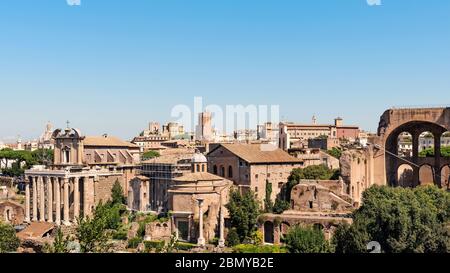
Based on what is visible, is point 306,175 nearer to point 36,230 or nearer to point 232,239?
point 232,239

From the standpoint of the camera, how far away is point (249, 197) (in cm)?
3041

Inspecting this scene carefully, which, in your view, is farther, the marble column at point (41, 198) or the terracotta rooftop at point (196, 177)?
the marble column at point (41, 198)

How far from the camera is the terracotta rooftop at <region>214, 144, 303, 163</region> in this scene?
35.9m

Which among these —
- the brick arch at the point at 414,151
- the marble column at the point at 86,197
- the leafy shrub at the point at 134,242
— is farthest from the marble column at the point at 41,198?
the brick arch at the point at 414,151

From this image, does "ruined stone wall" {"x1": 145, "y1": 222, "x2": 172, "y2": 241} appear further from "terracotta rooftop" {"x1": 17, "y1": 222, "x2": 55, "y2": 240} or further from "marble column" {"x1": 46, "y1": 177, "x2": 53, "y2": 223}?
"marble column" {"x1": 46, "y1": 177, "x2": 53, "y2": 223}

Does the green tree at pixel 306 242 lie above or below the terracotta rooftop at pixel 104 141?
below

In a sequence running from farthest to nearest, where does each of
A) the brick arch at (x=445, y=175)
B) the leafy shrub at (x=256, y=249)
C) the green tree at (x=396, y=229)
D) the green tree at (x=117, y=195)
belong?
the brick arch at (x=445, y=175), the green tree at (x=117, y=195), the leafy shrub at (x=256, y=249), the green tree at (x=396, y=229)

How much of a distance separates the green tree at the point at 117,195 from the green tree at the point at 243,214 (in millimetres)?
12009

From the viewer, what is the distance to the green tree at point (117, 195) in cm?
3984

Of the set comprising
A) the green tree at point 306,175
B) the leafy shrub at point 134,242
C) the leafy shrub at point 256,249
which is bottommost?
the leafy shrub at point 134,242

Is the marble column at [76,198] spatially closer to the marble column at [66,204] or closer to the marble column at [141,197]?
the marble column at [66,204]

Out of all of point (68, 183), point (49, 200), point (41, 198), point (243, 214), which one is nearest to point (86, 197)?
point (68, 183)
